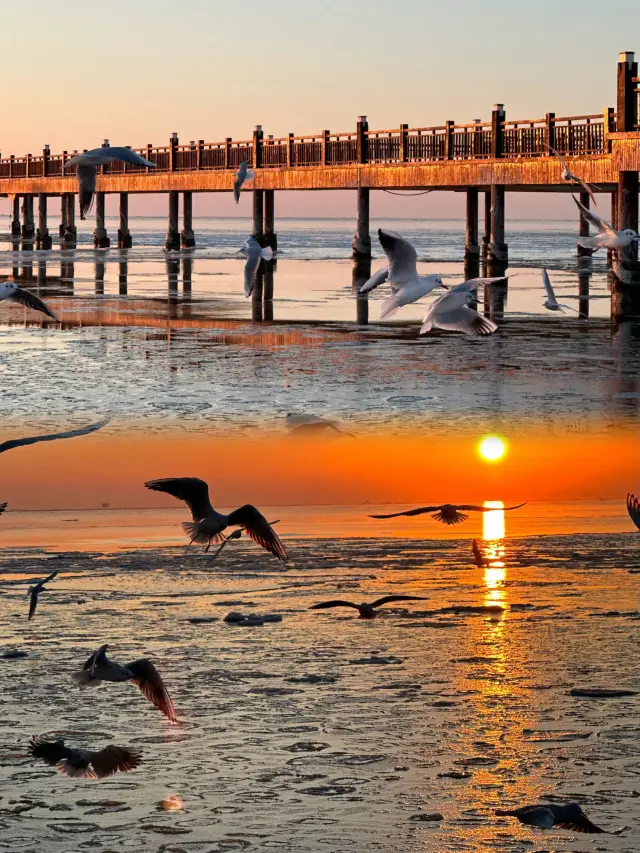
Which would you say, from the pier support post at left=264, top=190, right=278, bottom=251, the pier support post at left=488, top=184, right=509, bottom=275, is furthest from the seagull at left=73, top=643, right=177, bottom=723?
the pier support post at left=264, top=190, right=278, bottom=251

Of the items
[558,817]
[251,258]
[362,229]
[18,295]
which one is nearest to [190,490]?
[558,817]

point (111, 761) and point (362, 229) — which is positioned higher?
point (362, 229)

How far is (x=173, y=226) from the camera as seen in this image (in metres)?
66.9

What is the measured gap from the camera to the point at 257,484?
1151cm

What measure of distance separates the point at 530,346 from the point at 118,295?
15141mm

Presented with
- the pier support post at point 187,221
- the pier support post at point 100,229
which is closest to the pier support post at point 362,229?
the pier support post at point 187,221

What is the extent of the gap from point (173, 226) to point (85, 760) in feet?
205

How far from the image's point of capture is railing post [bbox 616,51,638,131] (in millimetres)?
32875

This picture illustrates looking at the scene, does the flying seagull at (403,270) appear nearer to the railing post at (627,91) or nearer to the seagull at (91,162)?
the seagull at (91,162)

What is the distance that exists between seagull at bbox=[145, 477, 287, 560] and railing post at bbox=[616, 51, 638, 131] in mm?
27814

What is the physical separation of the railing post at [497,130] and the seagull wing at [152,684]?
120 feet

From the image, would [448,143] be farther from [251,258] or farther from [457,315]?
[457,315]

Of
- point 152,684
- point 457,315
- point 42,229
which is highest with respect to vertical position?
point 42,229

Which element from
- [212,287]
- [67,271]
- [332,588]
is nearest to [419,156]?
[212,287]
